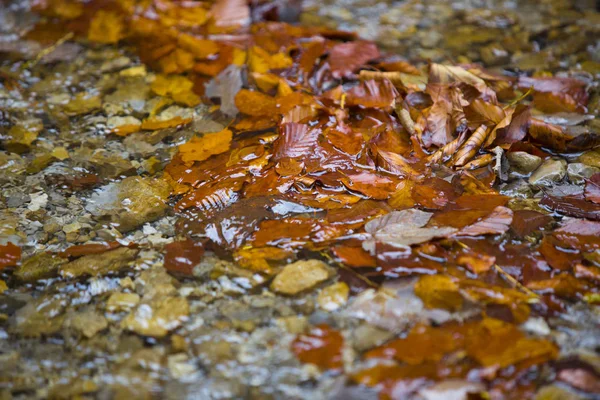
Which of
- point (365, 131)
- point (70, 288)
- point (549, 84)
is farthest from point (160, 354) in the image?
point (549, 84)

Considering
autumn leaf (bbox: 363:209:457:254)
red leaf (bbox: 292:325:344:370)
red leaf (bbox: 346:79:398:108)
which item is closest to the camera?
red leaf (bbox: 292:325:344:370)

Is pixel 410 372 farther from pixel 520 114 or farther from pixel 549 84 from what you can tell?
pixel 549 84

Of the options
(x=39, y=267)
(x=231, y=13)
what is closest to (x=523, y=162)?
(x=39, y=267)

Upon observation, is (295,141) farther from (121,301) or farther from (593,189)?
(593,189)

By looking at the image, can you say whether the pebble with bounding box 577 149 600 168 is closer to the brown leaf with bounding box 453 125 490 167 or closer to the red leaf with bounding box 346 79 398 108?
the brown leaf with bounding box 453 125 490 167

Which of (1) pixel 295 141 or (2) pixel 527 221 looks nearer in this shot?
(2) pixel 527 221

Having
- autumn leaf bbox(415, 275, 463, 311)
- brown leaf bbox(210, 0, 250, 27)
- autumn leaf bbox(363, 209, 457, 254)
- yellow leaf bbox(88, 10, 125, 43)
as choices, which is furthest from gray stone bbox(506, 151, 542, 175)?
yellow leaf bbox(88, 10, 125, 43)
